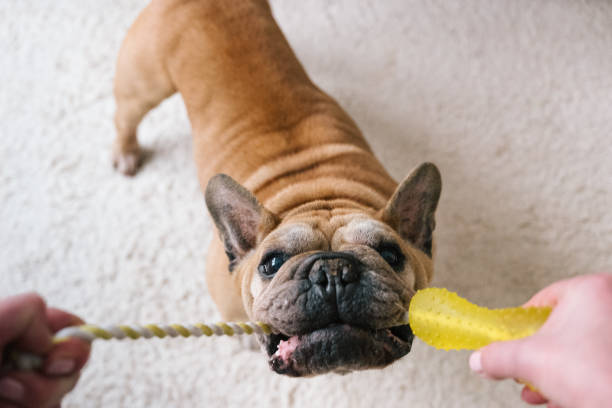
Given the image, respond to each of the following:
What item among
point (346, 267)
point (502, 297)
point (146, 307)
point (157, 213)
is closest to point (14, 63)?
point (157, 213)

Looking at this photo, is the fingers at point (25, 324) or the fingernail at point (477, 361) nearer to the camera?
the fingers at point (25, 324)

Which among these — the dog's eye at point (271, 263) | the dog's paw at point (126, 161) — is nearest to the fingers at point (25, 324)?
the dog's eye at point (271, 263)

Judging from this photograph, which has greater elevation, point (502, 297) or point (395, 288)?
point (395, 288)

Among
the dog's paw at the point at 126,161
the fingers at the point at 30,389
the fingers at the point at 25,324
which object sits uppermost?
the fingers at the point at 25,324

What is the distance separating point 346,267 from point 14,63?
8.42 ft

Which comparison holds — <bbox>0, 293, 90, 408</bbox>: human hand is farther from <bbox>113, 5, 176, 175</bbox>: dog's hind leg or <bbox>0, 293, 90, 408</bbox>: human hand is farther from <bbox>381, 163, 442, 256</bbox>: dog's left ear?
<bbox>113, 5, 176, 175</bbox>: dog's hind leg

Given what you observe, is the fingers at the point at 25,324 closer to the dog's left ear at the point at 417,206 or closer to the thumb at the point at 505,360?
the thumb at the point at 505,360

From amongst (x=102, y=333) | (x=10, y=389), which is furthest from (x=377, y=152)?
(x=10, y=389)

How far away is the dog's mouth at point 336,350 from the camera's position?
45.3 inches

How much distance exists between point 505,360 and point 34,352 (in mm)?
740

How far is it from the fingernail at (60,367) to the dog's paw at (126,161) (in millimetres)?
1858

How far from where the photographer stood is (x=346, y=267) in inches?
46.3

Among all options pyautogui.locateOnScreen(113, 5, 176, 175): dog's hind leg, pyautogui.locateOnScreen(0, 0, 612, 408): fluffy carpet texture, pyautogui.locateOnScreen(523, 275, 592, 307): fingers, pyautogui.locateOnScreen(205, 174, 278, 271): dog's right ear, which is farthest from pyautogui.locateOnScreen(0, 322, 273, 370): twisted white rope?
pyautogui.locateOnScreen(113, 5, 176, 175): dog's hind leg

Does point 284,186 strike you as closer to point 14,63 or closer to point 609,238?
point 609,238
